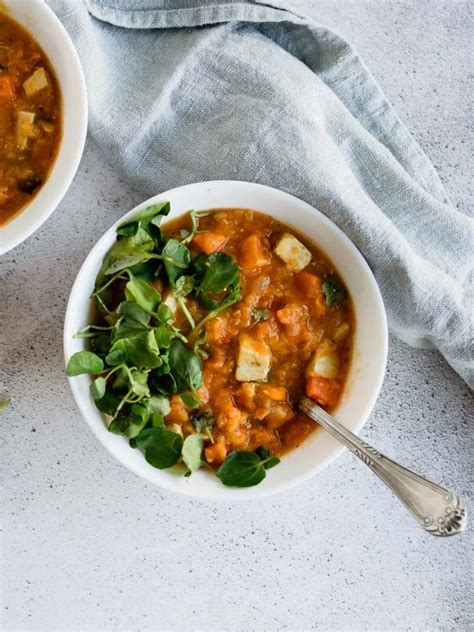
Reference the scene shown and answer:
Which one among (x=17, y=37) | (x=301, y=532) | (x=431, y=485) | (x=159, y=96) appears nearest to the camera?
(x=431, y=485)

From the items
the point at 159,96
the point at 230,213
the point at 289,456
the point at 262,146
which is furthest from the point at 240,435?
the point at 159,96

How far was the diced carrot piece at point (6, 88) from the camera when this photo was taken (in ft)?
9.34

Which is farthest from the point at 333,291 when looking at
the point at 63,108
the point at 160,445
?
the point at 63,108

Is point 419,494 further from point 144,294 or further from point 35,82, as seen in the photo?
point 35,82

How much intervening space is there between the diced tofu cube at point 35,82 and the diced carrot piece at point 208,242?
0.74m

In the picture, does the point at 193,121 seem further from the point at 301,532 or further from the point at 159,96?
the point at 301,532

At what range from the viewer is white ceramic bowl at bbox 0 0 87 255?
280cm

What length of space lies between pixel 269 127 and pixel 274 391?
948 millimetres

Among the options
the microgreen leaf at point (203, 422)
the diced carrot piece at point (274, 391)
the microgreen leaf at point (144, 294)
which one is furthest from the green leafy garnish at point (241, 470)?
the microgreen leaf at point (144, 294)

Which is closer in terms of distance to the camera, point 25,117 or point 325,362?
point 25,117

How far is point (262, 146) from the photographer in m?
3.06

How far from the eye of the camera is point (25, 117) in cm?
287

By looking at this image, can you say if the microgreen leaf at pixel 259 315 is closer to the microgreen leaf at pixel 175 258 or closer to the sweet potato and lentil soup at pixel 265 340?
the sweet potato and lentil soup at pixel 265 340

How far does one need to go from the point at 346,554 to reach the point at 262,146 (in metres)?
1.68
